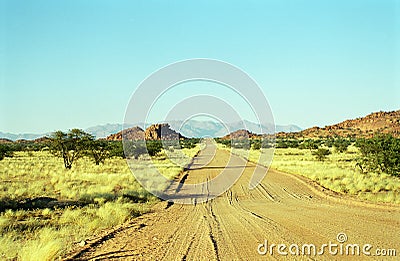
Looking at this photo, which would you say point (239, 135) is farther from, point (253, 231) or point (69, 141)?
point (253, 231)

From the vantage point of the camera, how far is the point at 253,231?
35.3ft

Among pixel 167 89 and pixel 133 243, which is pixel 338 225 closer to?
pixel 133 243

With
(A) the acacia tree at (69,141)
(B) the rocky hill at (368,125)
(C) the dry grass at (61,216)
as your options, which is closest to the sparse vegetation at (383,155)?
(C) the dry grass at (61,216)

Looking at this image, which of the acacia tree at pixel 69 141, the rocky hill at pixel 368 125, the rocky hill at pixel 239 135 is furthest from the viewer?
the rocky hill at pixel 368 125

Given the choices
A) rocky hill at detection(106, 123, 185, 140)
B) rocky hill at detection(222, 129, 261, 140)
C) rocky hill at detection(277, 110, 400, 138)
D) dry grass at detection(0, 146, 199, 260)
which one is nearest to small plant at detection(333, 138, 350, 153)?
rocky hill at detection(222, 129, 261, 140)

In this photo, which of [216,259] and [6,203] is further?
[6,203]

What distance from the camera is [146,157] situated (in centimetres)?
5469

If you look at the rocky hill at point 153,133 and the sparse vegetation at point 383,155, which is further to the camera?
the rocky hill at point 153,133

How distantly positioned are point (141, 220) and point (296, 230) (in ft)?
17.0

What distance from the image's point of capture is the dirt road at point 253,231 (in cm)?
852

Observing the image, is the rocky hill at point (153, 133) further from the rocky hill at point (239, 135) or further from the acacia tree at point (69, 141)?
the rocky hill at point (239, 135)

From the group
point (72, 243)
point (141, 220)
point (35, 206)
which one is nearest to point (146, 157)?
point (35, 206)

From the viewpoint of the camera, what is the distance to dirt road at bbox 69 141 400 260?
8.52 m

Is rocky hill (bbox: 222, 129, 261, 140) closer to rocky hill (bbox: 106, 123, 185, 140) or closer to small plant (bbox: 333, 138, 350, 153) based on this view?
rocky hill (bbox: 106, 123, 185, 140)
